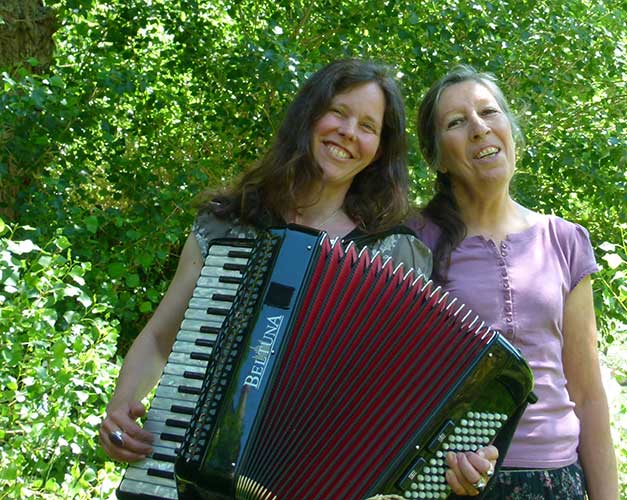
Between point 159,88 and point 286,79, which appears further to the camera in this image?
point 159,88

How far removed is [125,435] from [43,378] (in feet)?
3.64

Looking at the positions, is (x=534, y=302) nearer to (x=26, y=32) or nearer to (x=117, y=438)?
(x=117, y=438)

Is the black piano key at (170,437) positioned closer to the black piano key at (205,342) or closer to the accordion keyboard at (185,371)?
the accordion keyboard at (185,371)

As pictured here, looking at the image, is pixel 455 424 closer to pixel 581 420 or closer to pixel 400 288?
pixel 400 288

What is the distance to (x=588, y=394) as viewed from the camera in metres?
2.35

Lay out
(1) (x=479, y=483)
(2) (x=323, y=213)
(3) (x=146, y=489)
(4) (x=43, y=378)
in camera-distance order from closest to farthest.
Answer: (1) (x=479, y=483) < (3) (x=146, y=489) < (2) (x=323, y=213) < (4) (x=43, y=378)

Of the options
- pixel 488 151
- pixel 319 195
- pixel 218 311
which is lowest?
pixel 218 311

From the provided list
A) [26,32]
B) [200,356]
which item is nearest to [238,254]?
[200,356]

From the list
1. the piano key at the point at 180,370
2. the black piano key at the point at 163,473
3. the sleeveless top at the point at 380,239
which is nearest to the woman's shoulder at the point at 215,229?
the sleeveless top at the point at 380,239

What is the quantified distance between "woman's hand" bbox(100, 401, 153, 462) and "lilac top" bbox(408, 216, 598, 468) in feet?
2.64

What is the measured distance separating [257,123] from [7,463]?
2.29m

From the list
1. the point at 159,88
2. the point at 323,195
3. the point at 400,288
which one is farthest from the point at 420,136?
the point at 159,88

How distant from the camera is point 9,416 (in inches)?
123

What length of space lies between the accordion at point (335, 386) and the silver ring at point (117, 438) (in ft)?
0.21
